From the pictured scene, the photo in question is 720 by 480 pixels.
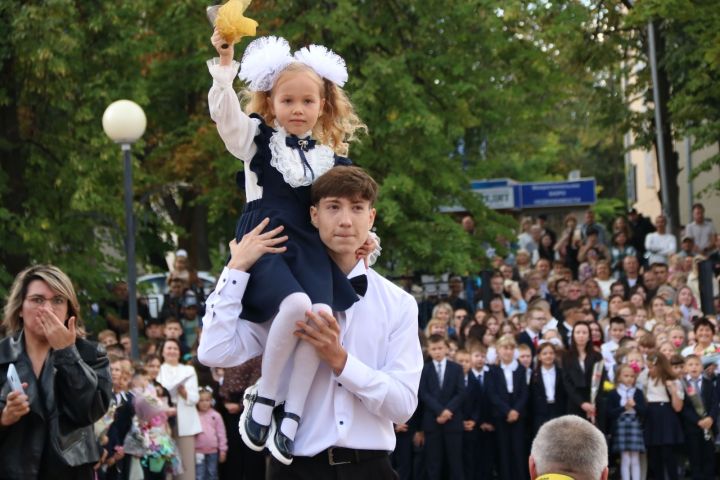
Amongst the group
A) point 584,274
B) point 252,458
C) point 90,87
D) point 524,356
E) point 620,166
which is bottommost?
point 252,458

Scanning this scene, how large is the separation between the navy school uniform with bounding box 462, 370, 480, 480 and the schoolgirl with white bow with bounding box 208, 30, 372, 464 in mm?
10973

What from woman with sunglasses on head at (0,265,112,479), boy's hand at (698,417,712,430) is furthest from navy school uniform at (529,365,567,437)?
woman with sunglasses on head at (0,265,112,479)

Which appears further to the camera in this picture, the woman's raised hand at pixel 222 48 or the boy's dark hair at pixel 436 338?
the boy's dark hair at pixel 436 338

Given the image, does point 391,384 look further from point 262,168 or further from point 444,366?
point 444,366

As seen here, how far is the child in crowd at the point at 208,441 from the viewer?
14570 millimetres

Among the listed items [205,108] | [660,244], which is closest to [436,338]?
[660,244]

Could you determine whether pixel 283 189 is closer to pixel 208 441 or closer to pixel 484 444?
pixel 208 441

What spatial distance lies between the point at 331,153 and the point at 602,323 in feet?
42.3

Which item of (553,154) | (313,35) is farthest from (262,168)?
(553,154)

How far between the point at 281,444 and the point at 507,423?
11661 mm

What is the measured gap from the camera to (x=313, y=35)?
21.2 m

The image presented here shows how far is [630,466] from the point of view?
15.7m

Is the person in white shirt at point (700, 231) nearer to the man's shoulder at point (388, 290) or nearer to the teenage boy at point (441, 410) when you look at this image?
the teenage boy at point (441, 410)

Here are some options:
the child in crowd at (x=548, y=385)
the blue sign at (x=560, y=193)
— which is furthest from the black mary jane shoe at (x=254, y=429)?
the blue sign at (x=560, y=193)
